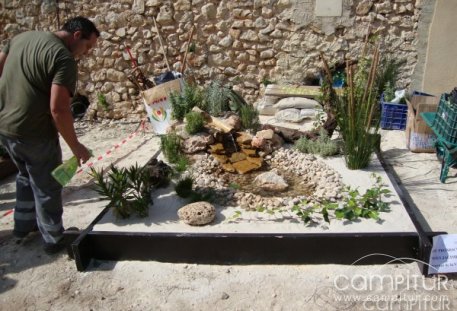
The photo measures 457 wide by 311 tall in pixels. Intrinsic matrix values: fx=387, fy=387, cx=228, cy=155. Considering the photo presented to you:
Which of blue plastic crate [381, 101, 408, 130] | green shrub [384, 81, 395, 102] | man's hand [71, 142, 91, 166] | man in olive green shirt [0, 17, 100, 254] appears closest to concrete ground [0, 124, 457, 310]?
man in olive green shirt [0, 17, 100, 254]

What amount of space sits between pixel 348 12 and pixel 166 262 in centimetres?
513

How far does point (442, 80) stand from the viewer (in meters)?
6.21

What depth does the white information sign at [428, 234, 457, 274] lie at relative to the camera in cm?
277

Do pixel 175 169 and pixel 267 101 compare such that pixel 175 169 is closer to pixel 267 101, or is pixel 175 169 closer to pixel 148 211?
pixel 148 211

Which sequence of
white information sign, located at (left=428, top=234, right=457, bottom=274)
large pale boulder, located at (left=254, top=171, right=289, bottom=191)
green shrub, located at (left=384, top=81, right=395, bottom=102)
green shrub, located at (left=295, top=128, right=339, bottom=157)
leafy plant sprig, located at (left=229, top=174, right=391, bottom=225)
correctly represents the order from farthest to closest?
green shrub, located at (left=384, top=81, right=395, bottom=102) → green shrub, located at (left=295, top=128, right=339, bottom=157) → large pale boulder, located at (left=254, top=171, right=289, bottom=191) → leafy plant sprig, located at (left=229, top=174, right=391, bottom=225) → white information sign, located at (left=428, top=234, right=457, bottom=274)

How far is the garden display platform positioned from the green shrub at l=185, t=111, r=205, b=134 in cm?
181

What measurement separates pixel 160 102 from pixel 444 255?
4490 millimetres

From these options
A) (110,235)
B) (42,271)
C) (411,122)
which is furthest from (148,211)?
(411,122)

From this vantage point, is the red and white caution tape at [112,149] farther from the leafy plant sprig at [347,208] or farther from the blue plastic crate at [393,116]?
the blue plastic crate at [393,116]

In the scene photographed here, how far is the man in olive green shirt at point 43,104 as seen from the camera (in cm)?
274

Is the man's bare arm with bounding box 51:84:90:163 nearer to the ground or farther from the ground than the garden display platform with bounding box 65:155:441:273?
farther from the ground

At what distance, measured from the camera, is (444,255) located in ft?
9.12

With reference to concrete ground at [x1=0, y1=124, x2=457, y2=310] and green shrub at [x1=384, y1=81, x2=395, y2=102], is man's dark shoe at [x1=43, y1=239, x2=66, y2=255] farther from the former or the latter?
green shrub at [x1=384, y1=81, x2=395, y2=102]

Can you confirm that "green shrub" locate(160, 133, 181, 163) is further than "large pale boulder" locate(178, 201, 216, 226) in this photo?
Yes
